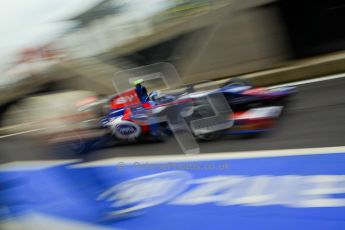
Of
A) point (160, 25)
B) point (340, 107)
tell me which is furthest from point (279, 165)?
point (160, 25)

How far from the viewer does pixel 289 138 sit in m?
5.46

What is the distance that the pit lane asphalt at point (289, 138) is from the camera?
16.3 ft

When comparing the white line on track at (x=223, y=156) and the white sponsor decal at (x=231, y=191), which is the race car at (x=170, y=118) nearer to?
the white line on track at (x=223, y=156)

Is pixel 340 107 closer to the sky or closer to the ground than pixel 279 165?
closer to the sky

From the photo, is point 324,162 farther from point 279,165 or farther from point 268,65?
point 268,65

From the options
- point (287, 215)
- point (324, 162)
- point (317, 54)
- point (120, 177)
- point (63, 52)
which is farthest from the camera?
point (317, 54)

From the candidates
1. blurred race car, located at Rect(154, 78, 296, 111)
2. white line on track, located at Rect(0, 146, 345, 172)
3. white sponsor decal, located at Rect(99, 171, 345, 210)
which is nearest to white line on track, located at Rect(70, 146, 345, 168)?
white line on track, located at Rect(0, 146, 345, 172)

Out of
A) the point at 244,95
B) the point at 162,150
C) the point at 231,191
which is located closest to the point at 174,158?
the point at 162,150

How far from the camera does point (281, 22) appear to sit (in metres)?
12.0

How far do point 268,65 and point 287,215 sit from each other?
948 cm

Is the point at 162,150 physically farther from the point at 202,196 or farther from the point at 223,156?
the point at 202,196

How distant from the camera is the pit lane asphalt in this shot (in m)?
4.98

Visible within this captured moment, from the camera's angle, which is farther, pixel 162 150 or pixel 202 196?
pixel 162 150

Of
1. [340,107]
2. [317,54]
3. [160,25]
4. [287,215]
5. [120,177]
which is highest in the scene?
[160,25]
